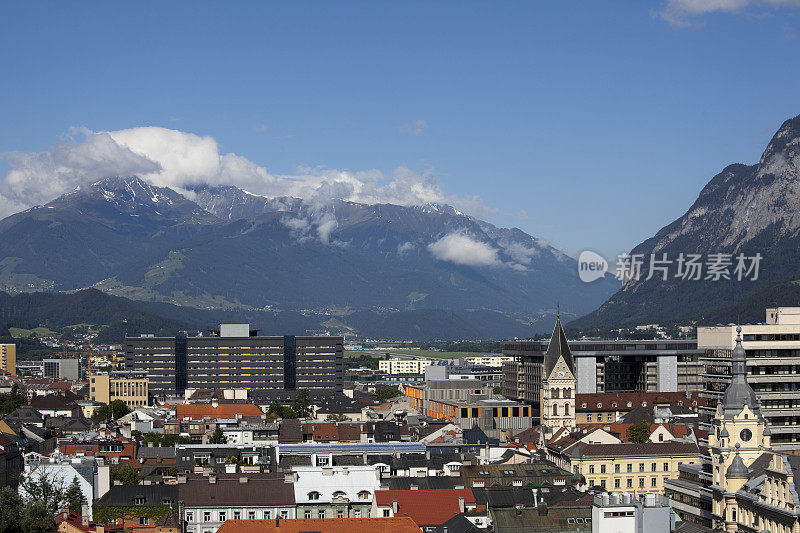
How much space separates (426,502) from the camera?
75.2 meters

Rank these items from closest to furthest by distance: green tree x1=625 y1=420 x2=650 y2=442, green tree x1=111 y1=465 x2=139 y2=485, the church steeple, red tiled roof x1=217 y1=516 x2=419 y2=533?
red tiled roof x1=217 y1=516 x2=419 y2=533
the church steeple
green tree x1=111 y1=465 x2=139 y2=485
green tree x1=625 y1=420 x2=650 y2=442

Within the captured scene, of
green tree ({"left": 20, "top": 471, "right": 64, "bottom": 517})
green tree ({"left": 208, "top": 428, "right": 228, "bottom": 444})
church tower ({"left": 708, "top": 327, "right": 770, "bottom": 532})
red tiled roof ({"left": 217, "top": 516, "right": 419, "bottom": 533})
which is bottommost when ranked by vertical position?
green tree ({"left": 208, "top": 428, "right": 228, "bottom": 444})

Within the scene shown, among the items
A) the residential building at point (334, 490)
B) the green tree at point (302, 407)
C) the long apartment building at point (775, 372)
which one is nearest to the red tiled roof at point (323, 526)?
the residential building at point (334, 490)

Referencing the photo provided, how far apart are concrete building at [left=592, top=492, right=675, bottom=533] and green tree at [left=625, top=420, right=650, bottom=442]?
174ft

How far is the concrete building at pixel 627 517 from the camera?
2341 inches

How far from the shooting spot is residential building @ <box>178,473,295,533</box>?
76.6 metres

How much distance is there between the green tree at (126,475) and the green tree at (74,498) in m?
6.35

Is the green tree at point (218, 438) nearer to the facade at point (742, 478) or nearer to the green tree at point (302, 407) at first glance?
the green tree at point (302, 407)

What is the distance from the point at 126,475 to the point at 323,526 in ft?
105

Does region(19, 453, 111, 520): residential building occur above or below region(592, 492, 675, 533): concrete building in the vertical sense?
below

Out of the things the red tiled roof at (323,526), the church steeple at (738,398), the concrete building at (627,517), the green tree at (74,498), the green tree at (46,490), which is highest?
the church steeple at (738,398)

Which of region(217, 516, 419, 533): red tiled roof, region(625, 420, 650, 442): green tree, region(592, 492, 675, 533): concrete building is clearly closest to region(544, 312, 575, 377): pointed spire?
region(625, 420, 650, 442): green tree

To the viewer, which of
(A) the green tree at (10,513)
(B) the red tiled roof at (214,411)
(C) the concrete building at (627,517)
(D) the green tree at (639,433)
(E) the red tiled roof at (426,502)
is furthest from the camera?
(B) the red tiled roof at (214,411)

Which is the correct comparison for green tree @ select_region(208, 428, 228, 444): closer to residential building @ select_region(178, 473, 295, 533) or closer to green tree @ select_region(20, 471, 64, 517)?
green tree @ select_region(20, 471, 64, 517)
